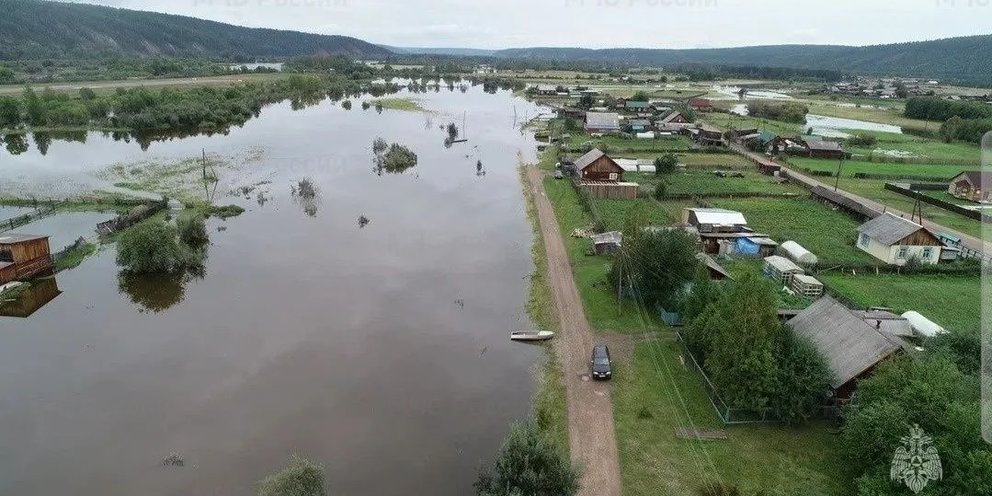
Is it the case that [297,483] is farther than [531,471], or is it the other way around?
[297,483]

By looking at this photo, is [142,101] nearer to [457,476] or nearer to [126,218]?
[126,218]

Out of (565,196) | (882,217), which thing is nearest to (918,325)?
(882,217)

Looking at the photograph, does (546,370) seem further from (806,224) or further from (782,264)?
(806,224)

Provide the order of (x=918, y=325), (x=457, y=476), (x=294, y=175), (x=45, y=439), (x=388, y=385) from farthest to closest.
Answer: (x=294, y=175)
(x=918, y=325)
(x=388, y=385)
(x=45, y=439)
(x=457, y=476)

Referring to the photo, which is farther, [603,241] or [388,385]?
[603,241]

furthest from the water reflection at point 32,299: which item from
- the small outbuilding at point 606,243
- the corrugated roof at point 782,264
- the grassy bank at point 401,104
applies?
the grassy bank at point 401,104

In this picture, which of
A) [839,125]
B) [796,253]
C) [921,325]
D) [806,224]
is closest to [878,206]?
[806,224]
